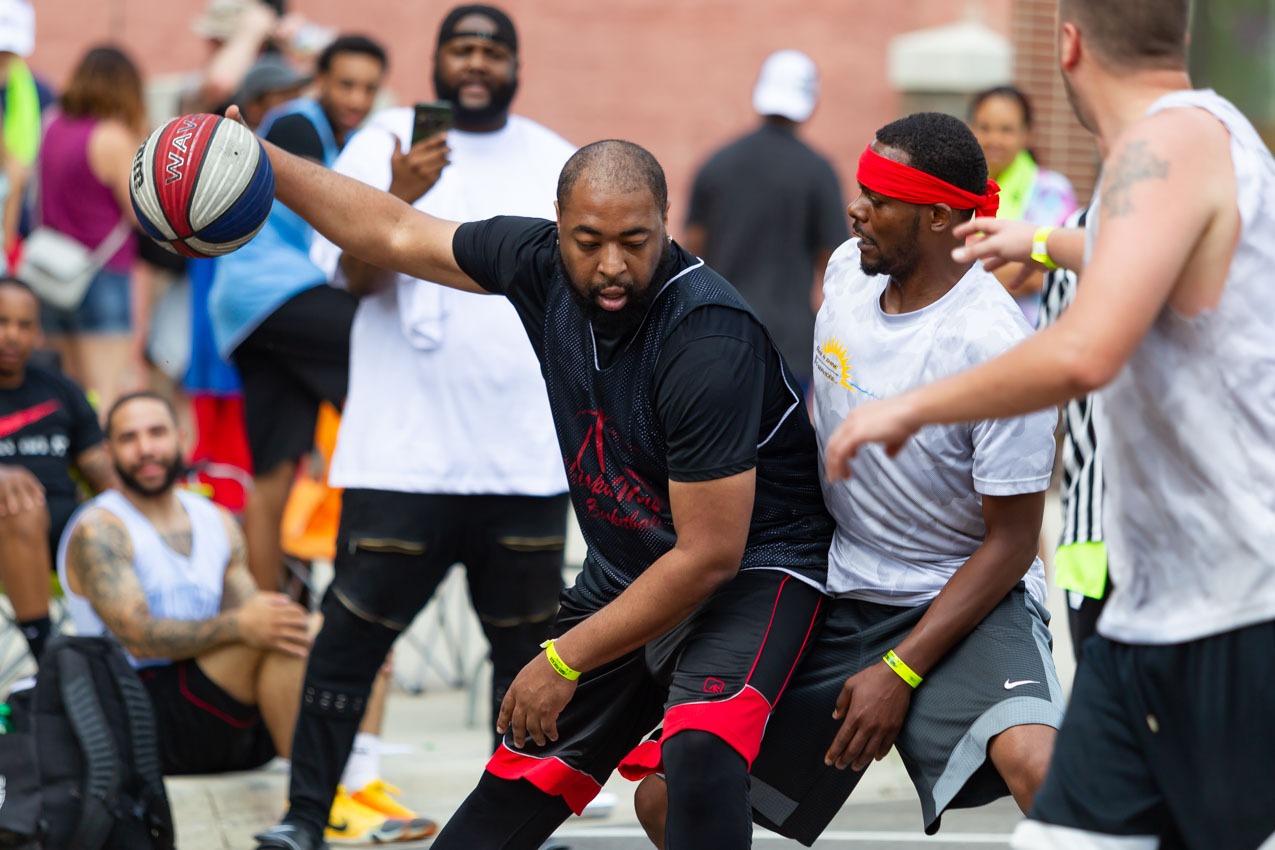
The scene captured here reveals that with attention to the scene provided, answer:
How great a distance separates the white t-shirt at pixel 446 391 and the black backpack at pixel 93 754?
32.0 inches

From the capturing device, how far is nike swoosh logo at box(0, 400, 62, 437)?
6.03 metres

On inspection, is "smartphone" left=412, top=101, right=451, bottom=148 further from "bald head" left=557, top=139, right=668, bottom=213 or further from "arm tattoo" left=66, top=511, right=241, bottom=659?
"arm tattoo" left=66, top=511, right=241, bottom=659

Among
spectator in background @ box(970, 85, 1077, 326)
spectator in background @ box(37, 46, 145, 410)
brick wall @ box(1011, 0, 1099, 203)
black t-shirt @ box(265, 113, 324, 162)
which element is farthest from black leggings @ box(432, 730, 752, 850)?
brick wall @ box(1011, 0, 1099, 203)

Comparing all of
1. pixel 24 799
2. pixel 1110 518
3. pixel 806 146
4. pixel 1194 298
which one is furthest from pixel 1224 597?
pixel 806 146

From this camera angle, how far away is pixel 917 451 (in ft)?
11.9

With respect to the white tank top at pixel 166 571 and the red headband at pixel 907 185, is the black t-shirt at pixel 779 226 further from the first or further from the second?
the red headband at pixel 907 185

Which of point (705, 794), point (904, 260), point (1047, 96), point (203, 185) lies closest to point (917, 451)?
point (904, 260)

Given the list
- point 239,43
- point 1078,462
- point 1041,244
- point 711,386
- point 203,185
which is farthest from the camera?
point 239,43

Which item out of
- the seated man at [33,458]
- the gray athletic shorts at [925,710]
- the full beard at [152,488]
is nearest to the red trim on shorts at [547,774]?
the gray athletic shorts at [925,710]

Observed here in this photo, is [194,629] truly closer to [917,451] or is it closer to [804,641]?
[804,641]

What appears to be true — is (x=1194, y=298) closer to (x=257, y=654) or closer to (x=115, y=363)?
(x=257, y=654)

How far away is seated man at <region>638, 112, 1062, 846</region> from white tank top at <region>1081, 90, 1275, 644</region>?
720 millimetres

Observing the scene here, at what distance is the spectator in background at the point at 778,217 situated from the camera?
24.9ft

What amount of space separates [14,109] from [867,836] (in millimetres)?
5353
